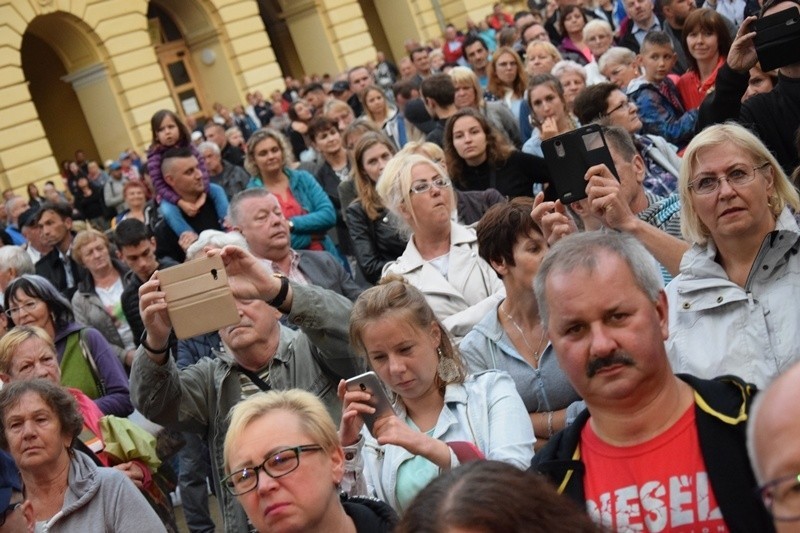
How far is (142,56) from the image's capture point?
1079 inches

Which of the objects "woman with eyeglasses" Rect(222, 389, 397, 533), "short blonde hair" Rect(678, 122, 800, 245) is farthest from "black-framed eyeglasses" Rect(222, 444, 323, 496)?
"short blonde hair" Rect(678, 122, 800, 245)

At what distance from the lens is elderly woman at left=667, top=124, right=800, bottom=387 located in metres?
3.87

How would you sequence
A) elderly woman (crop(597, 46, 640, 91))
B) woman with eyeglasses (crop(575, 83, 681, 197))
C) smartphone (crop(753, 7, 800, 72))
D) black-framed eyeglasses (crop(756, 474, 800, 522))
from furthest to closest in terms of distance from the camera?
elderly woman (crop(597, 46, 640, 91)) → woman with eyeglasses (crop(575, 83, 681, 197)) → smartphone (crop(753, 7, 800, 72)) → black-framed eyeglasses (crop(756, 474, 800, 522))

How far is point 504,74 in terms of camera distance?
1130 cm

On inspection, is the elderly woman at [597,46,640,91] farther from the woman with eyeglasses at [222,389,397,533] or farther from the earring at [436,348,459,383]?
the woman with eyeglasses at [222,389,397,533]

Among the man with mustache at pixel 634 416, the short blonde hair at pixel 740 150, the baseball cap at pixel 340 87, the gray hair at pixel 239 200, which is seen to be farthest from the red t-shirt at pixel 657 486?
the baseball cap at pixel 340 87

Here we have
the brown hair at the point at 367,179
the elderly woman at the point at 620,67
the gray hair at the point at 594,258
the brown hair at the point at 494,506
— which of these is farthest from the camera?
the elderly woman at the point at 620,67

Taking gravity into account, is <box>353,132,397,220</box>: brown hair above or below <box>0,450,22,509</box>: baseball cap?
above

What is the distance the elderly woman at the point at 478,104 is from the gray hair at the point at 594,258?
6754 millimetres

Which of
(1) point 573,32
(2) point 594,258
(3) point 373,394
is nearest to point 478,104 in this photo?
(1) point 573,32

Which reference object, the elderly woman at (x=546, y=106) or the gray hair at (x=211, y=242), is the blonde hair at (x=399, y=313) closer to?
the gray hair at (x=211, y=242)

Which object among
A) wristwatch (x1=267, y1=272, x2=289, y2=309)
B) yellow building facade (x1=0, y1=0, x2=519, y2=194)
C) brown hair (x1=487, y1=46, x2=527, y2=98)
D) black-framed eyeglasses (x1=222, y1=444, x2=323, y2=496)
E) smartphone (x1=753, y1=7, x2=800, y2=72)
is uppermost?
yellow building facade (x1=0, y1=0, x2=519, y2=194)

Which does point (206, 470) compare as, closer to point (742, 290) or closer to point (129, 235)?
point (129, 235)

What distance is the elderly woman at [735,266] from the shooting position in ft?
12.7
